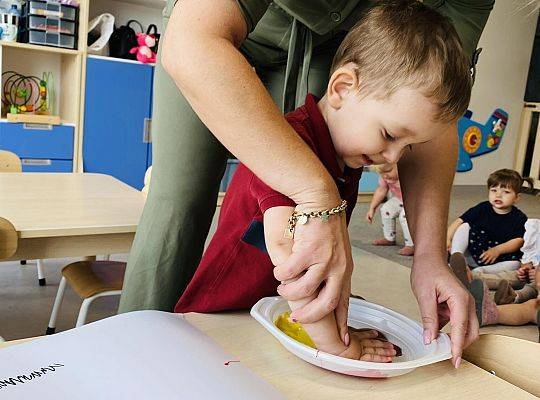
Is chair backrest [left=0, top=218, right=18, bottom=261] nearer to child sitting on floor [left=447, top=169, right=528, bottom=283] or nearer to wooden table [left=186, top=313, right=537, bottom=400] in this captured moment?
wooden table [left=186, top=313, right=537, bottom=400]

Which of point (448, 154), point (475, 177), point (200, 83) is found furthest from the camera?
point (475, 177)

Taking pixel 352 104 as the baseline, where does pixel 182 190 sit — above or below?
below

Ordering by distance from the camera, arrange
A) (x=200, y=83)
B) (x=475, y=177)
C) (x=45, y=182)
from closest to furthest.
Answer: (x=200, y=83) < (x=45, y=182) < (x=475, y=177)

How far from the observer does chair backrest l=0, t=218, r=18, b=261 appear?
4.51 ft

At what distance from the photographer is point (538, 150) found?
660cm

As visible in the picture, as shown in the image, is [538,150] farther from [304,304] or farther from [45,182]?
[304,304]

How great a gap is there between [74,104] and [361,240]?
2.20 meters

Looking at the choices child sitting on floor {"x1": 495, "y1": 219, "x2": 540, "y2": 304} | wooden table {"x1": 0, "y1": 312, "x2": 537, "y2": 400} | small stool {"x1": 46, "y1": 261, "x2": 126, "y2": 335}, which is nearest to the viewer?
wooden table {"x1": 0, "y1": 312, "x2": 537, "y2": 400}

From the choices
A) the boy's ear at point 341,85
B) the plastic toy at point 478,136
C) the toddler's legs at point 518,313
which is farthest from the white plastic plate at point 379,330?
the plastic toy at point 478,136

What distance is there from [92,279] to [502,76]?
19.6 feet

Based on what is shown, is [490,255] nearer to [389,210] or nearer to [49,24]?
[389,210]

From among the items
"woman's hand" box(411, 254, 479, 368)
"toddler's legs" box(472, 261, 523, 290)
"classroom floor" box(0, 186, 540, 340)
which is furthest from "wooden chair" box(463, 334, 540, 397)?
"toddler's legs" box(472, 261, 523, 290)

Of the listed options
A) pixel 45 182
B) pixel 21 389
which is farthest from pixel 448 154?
pixel 45 182

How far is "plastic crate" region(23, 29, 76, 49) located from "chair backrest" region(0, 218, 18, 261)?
269 centimetres
